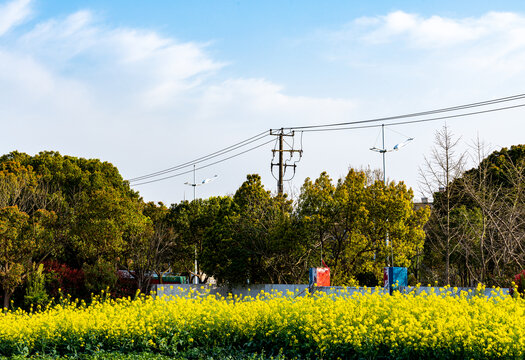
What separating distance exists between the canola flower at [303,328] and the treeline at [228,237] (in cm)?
1084

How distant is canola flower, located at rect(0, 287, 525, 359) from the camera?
8805mm

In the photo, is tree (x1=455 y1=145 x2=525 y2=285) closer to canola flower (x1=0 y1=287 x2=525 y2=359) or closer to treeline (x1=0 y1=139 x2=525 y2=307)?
treeline (x1=0 y1=139 x2=525 y2=307)

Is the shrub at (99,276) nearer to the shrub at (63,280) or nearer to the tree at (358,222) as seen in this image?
the shrub at (63,280)

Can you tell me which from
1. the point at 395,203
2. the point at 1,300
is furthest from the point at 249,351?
the point at 1,300

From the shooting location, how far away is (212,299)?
13203 millimetres

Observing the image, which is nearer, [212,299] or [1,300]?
[212,299]

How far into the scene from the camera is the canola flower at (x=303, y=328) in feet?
28.9

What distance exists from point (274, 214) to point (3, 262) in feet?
36.6

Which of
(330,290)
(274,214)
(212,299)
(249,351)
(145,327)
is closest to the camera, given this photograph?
(249,351)

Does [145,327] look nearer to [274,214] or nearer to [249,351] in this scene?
[249,351]

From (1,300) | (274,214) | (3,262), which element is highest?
(274,214)

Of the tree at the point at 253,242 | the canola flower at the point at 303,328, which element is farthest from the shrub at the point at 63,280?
the canola flower at the point at 303,328

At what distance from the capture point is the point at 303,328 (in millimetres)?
10211

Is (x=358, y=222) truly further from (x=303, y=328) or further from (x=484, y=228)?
(x=303, y=328)
